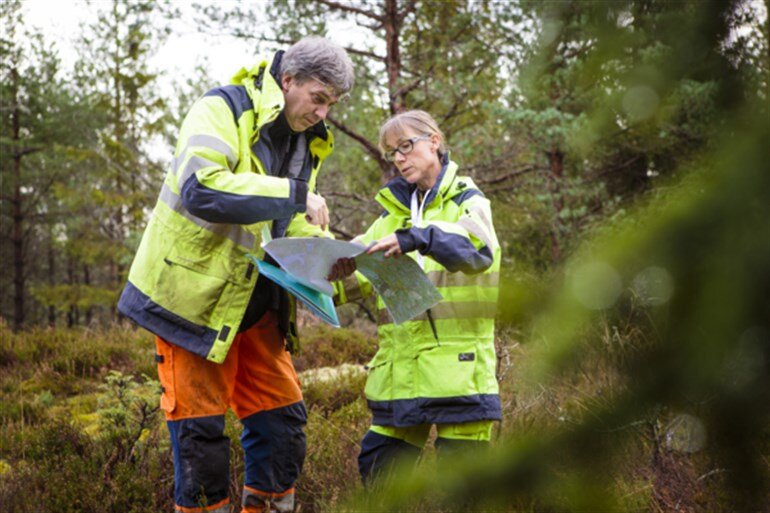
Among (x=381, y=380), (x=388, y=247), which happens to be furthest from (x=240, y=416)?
(x=388, y=247)

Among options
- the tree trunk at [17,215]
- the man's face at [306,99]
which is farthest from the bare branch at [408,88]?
the tree trunk at [17,215]

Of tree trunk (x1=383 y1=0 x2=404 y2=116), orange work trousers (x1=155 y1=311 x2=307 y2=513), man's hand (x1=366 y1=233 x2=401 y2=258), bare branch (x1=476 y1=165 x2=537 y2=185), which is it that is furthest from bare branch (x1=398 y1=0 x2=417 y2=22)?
man's hand (x1=366 y1=233 x2=401 y2=258)

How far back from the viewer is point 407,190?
2949mm

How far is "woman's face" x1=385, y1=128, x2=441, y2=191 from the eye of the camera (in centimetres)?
287

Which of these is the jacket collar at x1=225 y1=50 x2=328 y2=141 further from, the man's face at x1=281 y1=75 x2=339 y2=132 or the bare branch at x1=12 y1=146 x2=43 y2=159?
the bare branch at x1=12 y1=146 x2=43 y2=159

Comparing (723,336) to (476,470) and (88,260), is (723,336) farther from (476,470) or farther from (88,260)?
(88,260)

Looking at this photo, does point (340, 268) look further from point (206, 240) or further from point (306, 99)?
point (306, 99)

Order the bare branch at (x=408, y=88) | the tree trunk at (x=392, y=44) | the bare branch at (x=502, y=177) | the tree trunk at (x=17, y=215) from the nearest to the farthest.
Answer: the bare branch at (x=408, y=88) → the tree trunk at (x=392, y=44) → the bare branch at (x=502, y=177) → the tree trunk at (x=17, y=215)

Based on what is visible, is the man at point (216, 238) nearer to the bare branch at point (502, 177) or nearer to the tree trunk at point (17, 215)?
the bare branch at point (502, 177)

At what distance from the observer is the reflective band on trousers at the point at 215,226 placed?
2.36 metres

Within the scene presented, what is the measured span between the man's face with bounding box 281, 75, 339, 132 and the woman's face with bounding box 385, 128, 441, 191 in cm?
39

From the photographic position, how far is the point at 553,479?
1.60 feet

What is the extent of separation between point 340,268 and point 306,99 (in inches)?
26.9

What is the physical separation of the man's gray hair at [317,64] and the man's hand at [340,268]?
68 cm
